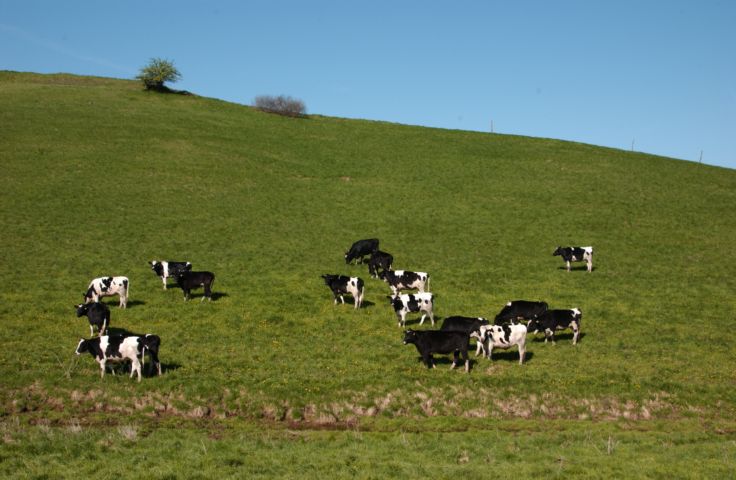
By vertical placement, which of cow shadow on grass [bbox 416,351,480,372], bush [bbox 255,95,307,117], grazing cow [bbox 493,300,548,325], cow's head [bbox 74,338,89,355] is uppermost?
bush [bbox 255,95,307,117]

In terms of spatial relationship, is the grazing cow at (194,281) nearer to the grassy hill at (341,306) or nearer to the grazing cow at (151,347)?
the grassy hill at (341,306)

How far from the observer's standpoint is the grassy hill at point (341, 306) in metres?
15.6

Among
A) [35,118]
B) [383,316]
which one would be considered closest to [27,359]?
[383,316]

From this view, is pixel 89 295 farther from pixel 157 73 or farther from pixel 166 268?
pixel 157 73

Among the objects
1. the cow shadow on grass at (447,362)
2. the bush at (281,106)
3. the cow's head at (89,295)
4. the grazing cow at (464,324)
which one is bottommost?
the cow shadow on grass at (447,362)

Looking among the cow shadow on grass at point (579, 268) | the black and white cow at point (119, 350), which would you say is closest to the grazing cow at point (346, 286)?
the black and white cow at point (119, 350)

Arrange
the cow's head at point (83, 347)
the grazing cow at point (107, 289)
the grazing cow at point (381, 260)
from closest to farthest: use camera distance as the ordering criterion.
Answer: the cow's head at point (83, 347)
the grazing cow at point (107, 289)
the grazing cow at point (381, 260)

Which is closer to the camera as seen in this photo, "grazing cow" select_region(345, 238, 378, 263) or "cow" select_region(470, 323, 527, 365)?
"cow" select_region(470, 323, 527, 365)

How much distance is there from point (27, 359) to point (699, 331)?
84.6ft

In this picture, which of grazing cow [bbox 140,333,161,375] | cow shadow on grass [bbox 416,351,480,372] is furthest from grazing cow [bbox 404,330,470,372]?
grazing cow [bbox 140,333,161,375]

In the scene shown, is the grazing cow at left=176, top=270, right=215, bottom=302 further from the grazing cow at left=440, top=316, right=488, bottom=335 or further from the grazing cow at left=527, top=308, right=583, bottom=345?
the grazing cow at left=527, top=308, right=583, bottom=345

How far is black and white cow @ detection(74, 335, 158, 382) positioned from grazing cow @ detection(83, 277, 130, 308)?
25.6ft

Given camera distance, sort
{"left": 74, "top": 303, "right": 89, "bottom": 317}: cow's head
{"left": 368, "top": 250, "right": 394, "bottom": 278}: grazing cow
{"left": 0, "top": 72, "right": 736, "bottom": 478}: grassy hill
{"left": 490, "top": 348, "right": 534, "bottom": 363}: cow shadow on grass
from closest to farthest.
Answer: {"left": 0, "top": 72, "right": 736, "bottom": 478}: grassy hill
{"left": 490, "top": 348, "right": 534, "bottom": 363}: cow shadow on grass
{"left": 74, "top": 303, "right": 89, "bottom": 317}: cow's head
{"left": 368, "top": 250, "right": 394, "bottom": 278}: grazing cow

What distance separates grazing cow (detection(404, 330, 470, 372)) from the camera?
21.4 meters
